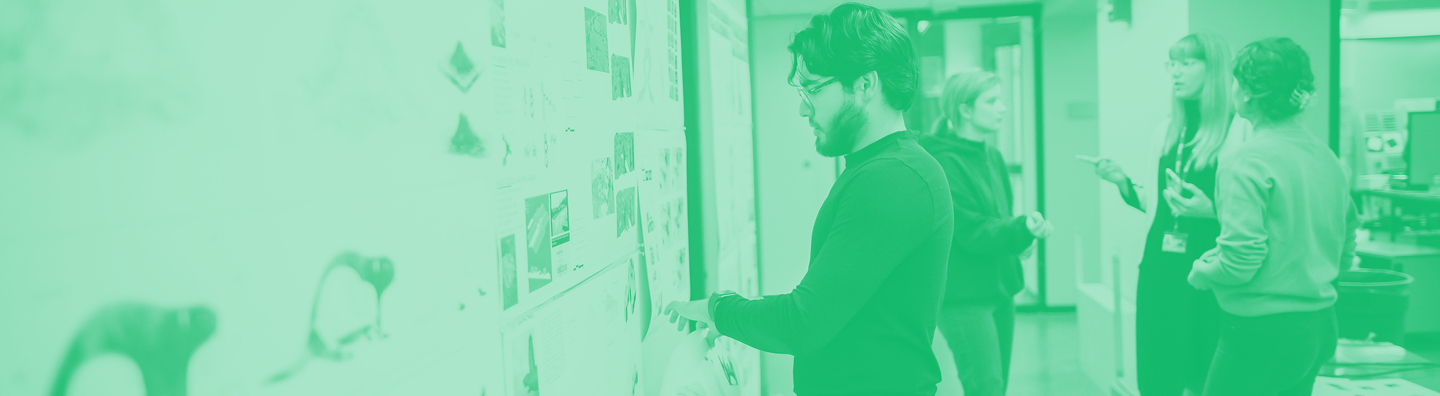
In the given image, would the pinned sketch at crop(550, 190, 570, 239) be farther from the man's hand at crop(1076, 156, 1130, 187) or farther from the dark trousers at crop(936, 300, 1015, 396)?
the man's hand at crop(1076, 156, 1130, 187)

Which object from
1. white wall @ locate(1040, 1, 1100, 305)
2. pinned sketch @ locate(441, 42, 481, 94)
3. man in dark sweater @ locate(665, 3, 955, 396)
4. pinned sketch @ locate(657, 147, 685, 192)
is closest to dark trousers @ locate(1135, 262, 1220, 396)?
pinned sketch @ locate(657, 147, 685, 192)

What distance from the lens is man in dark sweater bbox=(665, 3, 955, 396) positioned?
1160mm

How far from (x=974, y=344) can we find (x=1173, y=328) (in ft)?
2.54

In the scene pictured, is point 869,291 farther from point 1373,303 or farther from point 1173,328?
point 1373,303

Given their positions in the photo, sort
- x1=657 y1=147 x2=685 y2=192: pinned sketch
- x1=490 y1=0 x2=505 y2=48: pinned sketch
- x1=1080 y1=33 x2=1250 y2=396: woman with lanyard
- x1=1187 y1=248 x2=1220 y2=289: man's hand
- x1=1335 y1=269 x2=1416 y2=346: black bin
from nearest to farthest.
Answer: x1=490 y1=0 x2=505 y2=48: pinned sketch → x1=657 y1=147 x2=685 y2=192: pinned sketch → x1=1187 y1=248 x2=1220 y2=289: man's hand → x1=1080 y1=33 x2=1250 y2=396: woman with lanyard → x1=1335 y1=269 x2=1416 y2=346: black bin

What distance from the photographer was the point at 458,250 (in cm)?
90

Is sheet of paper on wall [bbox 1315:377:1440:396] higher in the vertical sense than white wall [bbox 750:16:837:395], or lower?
lower

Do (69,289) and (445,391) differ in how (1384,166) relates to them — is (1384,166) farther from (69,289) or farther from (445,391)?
(69,289)

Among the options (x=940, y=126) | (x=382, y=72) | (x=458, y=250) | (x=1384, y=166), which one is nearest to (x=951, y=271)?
(x=940, y=126)


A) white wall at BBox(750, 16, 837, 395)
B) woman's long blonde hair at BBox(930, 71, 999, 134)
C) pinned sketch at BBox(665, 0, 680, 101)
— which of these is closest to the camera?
pinned sketch at BBox(665, 0, 680, 101)

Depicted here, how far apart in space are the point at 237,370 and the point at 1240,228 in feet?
7.44

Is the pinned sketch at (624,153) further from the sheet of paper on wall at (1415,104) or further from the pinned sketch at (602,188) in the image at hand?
the sheet of paper on wall at (1415,104)

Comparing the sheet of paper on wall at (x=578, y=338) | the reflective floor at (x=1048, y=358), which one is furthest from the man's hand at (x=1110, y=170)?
the sheet of paper on wall at (x=578, y=338)

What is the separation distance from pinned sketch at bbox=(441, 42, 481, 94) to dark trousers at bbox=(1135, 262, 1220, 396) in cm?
248
